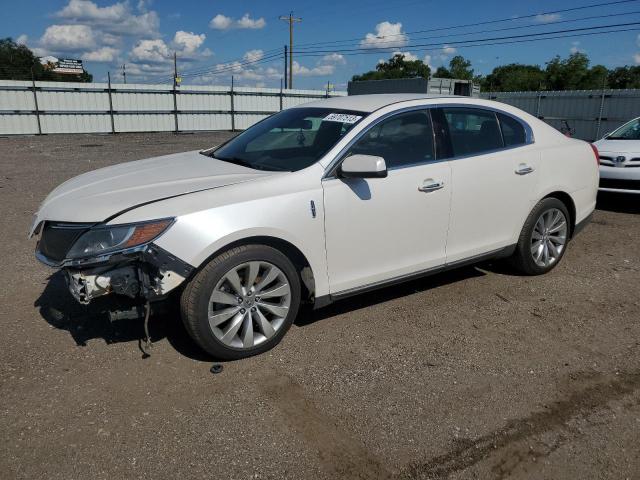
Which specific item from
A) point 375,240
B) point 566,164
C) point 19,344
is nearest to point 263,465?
point 375,240

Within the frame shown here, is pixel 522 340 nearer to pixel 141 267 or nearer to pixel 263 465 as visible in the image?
pixel 263 465

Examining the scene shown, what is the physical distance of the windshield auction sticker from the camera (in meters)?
4.01

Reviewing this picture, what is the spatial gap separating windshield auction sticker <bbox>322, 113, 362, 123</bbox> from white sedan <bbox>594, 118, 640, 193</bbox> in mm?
5909

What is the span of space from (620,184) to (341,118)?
5.97 meters

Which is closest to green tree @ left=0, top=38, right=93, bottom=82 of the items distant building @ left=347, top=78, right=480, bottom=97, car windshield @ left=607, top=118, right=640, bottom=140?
distant building @ left=347, top=78, right=480, bottom=97

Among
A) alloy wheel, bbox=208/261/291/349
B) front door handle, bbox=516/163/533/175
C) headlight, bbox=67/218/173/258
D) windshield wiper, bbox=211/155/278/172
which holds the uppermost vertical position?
windshield wiper, bbox=211/155/278/172

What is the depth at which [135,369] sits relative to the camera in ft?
11.3

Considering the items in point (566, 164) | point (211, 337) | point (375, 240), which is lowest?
point (211, 337)

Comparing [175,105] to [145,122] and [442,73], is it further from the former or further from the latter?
[442,73]

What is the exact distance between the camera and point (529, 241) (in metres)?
4.91

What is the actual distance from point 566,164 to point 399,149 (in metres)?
1.98

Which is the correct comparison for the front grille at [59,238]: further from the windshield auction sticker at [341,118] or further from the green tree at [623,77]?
the green tree at [623,77]

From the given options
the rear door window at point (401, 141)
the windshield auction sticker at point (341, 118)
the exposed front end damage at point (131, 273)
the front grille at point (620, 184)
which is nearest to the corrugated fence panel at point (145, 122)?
the front grille at point (620, 184)

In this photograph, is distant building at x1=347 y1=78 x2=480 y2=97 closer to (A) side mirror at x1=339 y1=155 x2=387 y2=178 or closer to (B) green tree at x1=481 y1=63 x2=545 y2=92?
(A) side mirror at x1=339 y1=155 x2=387 y2=178
